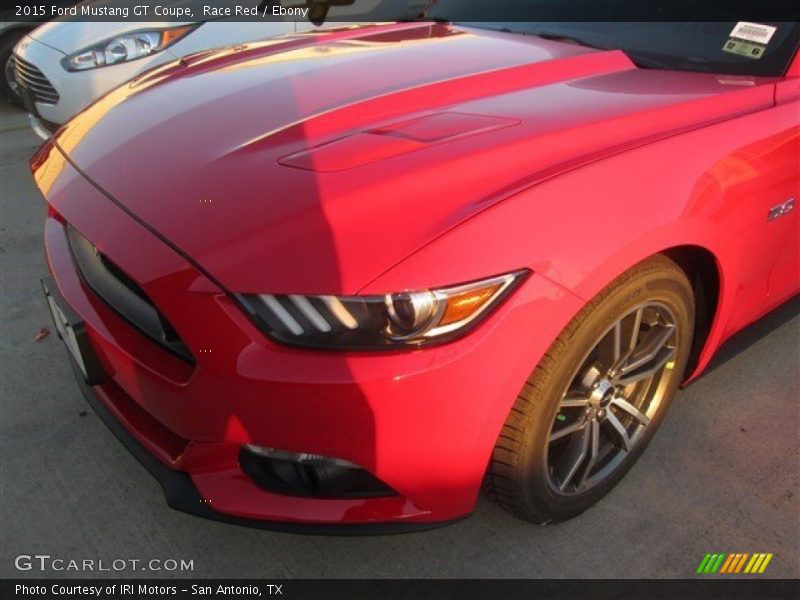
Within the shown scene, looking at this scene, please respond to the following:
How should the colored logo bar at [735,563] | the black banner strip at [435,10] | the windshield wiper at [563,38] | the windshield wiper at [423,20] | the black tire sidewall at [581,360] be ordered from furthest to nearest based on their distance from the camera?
1. the windshield wiper at [423,20]
2. the windshield wiper at [563,38]
3. the black banner strip at [435,10]
4. the colored logo bar at [735,563]
5. the black tire sidewall at [581,360]

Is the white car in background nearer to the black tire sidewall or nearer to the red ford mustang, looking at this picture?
the red ford mustang

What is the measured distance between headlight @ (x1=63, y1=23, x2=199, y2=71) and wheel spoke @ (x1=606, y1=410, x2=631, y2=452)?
371 centimetres

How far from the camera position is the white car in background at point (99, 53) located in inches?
163

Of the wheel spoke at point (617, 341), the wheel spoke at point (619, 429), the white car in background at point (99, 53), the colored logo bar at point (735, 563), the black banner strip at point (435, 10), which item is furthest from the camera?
the white car in background at point (99, 53)

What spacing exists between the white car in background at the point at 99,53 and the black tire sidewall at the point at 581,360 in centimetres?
304

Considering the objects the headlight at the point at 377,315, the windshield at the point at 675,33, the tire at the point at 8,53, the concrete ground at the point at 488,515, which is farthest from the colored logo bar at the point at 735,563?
the tire at the point at 8,53

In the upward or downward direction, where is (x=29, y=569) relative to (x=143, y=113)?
downward

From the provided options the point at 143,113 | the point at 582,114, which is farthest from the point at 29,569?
the point at 582,114

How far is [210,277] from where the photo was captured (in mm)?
1413

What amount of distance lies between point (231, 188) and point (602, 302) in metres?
0.93

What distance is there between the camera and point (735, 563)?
6.15 ft

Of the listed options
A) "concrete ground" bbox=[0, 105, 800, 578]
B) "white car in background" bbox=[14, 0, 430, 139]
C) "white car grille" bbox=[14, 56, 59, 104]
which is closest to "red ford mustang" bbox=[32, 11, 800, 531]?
"concrete ground" bbox=[0, 105, 800, 578]
